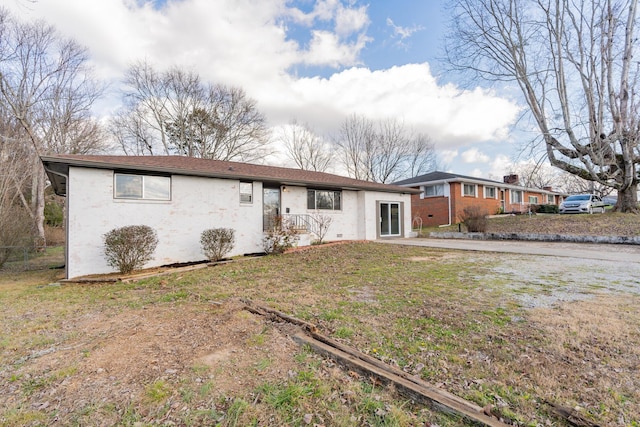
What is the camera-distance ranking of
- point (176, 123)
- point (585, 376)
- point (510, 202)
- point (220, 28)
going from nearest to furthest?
point (585, 376) < point (220, 28) < point (176, 123) < point (510, 202)

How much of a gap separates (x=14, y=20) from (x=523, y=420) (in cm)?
2292

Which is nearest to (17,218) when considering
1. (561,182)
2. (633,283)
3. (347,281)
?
(347,281)

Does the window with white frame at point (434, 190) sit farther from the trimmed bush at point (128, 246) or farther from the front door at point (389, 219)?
the trimmed bush at point (128, 246)

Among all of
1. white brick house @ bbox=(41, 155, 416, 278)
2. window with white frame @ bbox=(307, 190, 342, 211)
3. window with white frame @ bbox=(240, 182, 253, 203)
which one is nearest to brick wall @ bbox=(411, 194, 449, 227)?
white brick house @ bbox=(41, 155, 416, 278)

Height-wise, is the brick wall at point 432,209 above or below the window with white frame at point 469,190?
below

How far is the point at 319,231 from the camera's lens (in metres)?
13.1

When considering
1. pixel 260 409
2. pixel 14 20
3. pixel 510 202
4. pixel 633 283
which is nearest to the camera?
pixel 260 409

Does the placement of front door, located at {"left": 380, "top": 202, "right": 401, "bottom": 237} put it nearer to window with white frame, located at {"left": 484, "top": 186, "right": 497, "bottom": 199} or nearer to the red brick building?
the red brick building

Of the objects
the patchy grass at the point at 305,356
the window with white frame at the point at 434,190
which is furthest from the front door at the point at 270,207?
the window with white frame at the point at 434,190

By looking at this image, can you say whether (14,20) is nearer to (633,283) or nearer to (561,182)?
(633,283)

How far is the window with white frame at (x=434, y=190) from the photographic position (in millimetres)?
22219

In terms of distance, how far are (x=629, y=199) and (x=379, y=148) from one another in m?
18.4

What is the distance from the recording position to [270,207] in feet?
38.5

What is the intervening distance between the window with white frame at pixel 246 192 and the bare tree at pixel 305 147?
1800 cm
